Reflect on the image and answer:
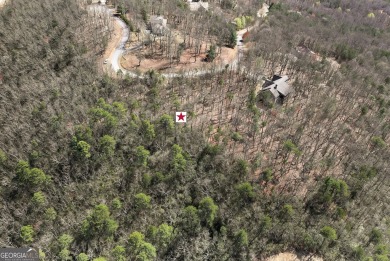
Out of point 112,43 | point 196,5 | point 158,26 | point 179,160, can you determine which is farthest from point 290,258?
point 196,5

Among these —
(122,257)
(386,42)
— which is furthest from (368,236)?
(386,42)

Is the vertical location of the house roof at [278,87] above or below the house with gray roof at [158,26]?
below

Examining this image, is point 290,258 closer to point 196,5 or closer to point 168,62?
point 168,62

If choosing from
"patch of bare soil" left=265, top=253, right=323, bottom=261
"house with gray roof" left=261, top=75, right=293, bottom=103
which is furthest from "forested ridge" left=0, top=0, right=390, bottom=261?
"house with gray roof" left=261, top=75, right=293, bottom=103

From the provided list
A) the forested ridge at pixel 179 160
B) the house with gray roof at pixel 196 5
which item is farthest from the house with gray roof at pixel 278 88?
the house with gray roof at pixel 196 5

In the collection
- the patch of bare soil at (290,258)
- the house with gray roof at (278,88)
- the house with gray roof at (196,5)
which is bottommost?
the patch of bare soil at (290,258)

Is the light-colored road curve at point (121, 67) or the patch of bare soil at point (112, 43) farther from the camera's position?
the patch of bare soil at point (112, 43)

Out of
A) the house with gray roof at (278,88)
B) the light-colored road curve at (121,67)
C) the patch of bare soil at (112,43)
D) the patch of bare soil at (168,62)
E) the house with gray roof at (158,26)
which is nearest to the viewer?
the house with gray roof at (278,88)

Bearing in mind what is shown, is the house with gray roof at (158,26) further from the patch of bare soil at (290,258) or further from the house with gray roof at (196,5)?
the patch of bare soil at (290,258)
